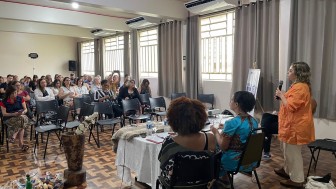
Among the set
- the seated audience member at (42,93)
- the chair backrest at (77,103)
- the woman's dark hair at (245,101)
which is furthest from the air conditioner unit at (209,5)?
the seated audience member at (42,93)

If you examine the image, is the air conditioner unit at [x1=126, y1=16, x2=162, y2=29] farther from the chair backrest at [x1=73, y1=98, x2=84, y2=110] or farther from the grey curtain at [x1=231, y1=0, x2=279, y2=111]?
the chair backrest at [x1=73, y1=98, x2=84, y2=110]

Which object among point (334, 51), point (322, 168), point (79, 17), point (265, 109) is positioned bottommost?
point (322, 168)

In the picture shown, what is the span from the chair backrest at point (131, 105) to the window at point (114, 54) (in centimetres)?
463

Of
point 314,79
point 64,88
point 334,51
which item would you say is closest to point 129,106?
point 64,88

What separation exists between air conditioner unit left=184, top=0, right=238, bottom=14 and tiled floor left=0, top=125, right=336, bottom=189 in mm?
2932

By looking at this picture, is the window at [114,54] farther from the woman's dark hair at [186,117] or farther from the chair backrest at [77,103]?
the woman's dark hair at [186,117]

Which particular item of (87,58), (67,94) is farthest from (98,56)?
(67,94)

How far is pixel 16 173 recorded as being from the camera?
356cm

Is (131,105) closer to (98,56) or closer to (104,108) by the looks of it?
(104,108)

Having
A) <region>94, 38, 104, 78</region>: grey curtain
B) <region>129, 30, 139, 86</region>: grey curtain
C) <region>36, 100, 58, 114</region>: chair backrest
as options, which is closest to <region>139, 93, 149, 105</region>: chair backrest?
<region>36, 100, 58, 114</region>: chair backrest

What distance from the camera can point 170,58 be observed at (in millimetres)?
7633

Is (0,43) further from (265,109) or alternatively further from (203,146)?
(203,146)

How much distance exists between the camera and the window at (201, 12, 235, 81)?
249 inches

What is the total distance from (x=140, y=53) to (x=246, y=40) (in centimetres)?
431
